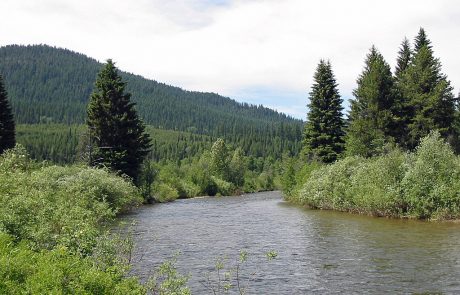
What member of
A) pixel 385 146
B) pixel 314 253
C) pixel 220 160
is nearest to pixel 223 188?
pixel 220 160

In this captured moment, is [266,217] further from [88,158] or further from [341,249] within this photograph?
[88,158]

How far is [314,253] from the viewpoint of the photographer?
24.9 m

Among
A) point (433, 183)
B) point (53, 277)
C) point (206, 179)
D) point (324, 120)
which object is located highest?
point (324, 120)

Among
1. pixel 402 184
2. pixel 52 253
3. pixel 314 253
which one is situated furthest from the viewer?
pixel 402 184

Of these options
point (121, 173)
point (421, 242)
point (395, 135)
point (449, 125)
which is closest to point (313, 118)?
point (395, 135)

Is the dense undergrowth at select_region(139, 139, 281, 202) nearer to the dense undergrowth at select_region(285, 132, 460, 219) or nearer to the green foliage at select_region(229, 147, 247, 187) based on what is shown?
the green foliage at select_region(229, 147, 247, 187)

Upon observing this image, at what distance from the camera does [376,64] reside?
182 ft

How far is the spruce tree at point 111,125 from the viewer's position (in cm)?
5547

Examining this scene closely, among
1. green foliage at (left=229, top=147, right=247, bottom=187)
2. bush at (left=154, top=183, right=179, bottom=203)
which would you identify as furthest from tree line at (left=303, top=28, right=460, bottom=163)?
green foliage at (left=229, top=147, right=247, bottom=187)

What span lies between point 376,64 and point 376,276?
40616 millimetres

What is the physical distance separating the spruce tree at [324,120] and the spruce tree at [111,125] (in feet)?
76.1

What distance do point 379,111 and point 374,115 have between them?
0.86 metres

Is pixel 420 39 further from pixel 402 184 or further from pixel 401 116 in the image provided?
pixel 402 184

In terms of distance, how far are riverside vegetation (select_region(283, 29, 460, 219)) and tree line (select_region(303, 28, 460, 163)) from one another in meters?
0.12
